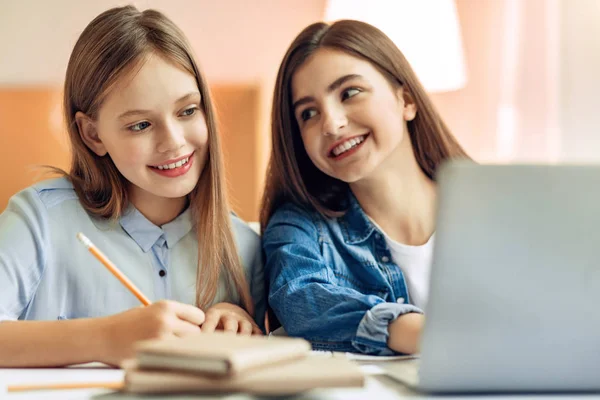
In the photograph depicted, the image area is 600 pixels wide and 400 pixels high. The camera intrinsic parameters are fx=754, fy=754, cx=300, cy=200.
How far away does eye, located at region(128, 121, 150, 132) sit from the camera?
1196 mm

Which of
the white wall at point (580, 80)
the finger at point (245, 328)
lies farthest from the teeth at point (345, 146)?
the white wall at point (580, 80)

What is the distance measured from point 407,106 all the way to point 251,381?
3.03 feet

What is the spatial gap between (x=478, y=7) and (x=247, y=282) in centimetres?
160

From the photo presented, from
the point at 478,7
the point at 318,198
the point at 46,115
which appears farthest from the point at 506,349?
the point at 478,7

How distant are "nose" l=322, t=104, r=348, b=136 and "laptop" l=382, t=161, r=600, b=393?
2.20 feet

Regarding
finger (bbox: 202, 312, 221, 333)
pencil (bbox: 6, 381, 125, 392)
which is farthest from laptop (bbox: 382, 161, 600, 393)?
finger (bbox: 202, 312, 221, 333)

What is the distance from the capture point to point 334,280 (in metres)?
1.21

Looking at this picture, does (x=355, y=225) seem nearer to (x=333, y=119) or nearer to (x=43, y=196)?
(x=333, y=119)

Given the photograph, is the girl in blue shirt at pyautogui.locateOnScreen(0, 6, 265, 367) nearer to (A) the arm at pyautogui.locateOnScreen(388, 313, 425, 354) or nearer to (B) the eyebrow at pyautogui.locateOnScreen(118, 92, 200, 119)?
(B) the eyebrow at pyautogui.locateOnScreen(118, 92, 200, 119)

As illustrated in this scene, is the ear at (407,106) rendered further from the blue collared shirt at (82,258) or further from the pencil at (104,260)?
the pencil at (104,260)

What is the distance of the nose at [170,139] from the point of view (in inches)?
46.8

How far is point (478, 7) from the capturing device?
2514mm

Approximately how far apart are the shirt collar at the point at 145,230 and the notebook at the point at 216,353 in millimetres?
633

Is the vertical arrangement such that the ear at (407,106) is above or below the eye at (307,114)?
above
